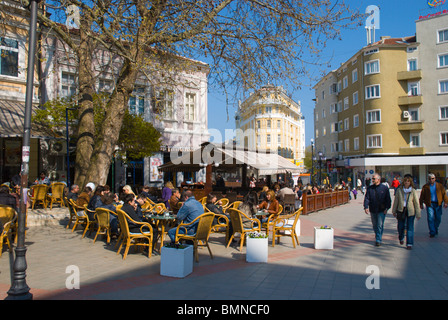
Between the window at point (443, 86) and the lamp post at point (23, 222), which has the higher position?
the window at point (443, 86)

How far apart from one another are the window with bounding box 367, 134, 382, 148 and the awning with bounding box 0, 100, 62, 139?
33.5 meters

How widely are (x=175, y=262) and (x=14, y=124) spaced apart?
11.7m

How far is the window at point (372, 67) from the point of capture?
39094 mm

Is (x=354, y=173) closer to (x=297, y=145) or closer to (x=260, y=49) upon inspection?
(x=260, y=49)

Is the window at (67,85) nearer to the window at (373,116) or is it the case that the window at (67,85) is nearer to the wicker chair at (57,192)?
the wicker chair at (57,192)

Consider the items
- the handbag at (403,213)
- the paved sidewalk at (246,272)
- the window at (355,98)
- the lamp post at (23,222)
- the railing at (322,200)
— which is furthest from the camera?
the window at (355,98)

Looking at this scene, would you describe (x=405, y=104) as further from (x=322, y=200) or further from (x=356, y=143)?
(x=322, y=200)

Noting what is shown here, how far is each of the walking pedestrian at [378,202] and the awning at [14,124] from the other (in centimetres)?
1182

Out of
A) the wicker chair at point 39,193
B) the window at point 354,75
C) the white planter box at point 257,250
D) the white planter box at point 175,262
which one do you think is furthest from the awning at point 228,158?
the window at point 354,75

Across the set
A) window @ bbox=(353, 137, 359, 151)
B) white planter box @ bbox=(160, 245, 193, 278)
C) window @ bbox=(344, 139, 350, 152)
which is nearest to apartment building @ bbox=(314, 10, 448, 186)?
window @ bbox=(353, 137, 359, 151)

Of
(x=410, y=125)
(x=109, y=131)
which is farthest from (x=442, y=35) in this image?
(x=109, y=131)

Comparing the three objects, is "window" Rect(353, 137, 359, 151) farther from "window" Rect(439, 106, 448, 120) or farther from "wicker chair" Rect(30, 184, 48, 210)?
"wicker chair" Rect(30, 184, 48, 210)

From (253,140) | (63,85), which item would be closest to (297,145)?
(253,140)

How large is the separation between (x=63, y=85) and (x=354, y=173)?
3341 centimetres
